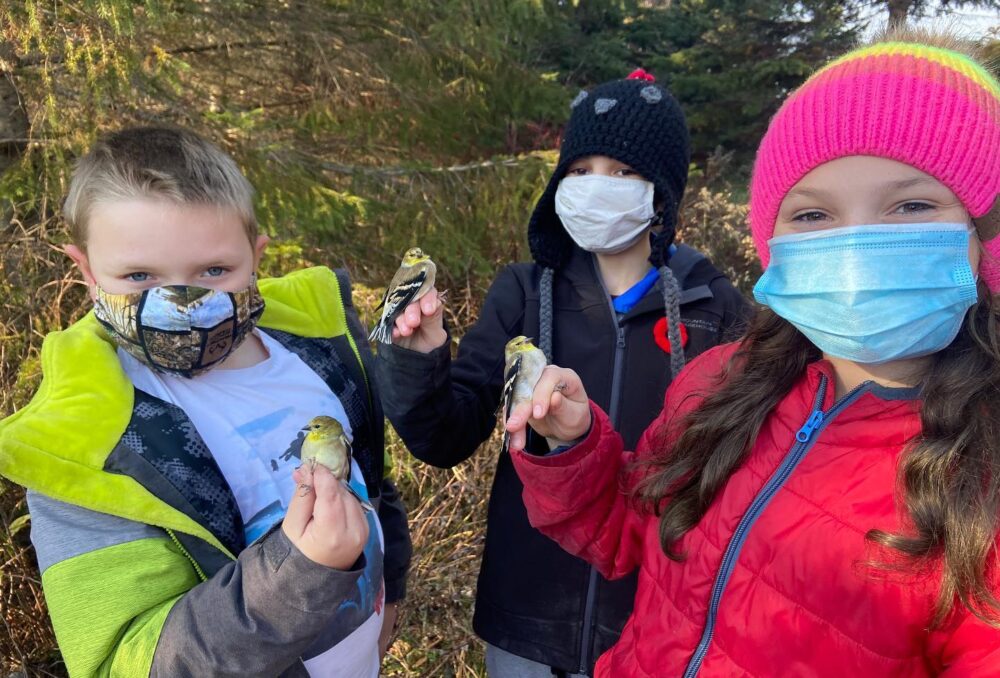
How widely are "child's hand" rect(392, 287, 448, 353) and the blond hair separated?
0.57 metres

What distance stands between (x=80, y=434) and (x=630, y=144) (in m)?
2.17

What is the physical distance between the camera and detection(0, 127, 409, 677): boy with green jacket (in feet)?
4.89

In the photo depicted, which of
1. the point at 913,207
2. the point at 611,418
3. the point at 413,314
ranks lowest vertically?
the point at 611,418

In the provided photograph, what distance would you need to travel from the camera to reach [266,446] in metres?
1.98

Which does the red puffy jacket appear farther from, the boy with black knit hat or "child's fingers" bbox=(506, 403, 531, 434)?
the boy with black knit hat

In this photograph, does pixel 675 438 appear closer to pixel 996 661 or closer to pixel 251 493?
pixel 996 661

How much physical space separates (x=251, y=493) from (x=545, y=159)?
5.08 meters

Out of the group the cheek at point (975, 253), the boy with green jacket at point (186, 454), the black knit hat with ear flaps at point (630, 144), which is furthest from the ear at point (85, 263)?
Answer: the cheek at point (975, 253)

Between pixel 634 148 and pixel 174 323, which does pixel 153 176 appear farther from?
pixel 634 148

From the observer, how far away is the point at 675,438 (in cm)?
200

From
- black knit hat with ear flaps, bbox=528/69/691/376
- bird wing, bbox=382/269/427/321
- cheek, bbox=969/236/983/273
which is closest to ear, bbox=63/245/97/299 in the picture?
bird wing, bbox=382/269/427/321

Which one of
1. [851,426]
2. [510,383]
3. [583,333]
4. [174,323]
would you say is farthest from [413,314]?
[851,426]

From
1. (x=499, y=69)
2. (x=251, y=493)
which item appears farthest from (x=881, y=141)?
(x=499, y=69)

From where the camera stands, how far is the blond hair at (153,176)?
73.2 inches
